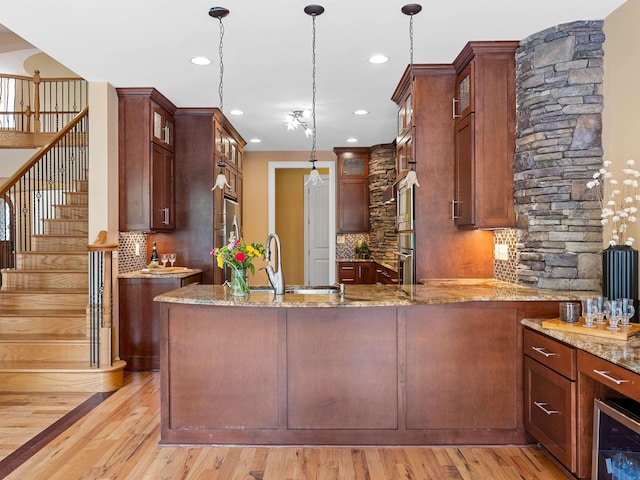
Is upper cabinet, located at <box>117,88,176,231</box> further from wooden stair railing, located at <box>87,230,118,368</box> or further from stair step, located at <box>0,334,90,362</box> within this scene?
stair step, located at <box>0,334,90,362</box>

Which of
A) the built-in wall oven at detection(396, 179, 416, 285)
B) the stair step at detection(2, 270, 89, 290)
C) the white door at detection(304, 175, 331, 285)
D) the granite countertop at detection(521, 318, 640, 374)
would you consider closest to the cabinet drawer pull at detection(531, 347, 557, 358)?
the granite countertop at detection(521, 318, 640, 374)

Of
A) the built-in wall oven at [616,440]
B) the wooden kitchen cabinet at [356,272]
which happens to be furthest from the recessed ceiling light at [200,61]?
the wooden kitchen cabinet at [356,272]

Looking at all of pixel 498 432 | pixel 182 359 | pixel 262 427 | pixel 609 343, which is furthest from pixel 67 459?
pixel 609 343

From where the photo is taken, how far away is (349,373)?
10.0 feet

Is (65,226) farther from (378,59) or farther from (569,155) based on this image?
(569,155)

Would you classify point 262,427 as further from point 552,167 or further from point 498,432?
point 552,167

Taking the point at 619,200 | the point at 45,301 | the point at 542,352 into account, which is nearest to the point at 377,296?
the point at 542,352

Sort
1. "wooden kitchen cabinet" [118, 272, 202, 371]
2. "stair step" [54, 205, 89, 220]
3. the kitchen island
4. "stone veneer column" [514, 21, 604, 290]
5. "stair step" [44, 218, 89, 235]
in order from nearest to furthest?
the kitchen island
"stone veneer column" [514, 21, 604, 290]
"wooden kitchen cabinet" [118, 272, 202, 371]
"stair step" [44, 218, 89, 235]
"stair step" [54, 205, 89, 220]

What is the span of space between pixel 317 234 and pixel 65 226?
4620 millimetres

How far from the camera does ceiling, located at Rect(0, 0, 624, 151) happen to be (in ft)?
10.6

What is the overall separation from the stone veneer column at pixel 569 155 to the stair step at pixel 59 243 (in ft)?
16.1

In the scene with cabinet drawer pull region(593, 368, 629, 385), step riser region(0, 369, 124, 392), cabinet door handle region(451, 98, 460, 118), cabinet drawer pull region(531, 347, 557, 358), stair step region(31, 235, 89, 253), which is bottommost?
step riser region(0, 369, 124, 392)

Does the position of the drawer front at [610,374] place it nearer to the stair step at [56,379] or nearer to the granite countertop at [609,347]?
the granite countertop at [609,347]

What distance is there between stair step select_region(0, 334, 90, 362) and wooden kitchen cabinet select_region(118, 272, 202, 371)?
Answer: 45 centimetres
